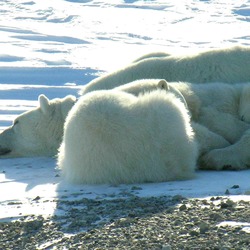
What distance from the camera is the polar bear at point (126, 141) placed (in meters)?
5.75

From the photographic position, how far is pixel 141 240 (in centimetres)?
404

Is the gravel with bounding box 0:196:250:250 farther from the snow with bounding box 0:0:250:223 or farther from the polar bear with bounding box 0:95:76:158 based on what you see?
the polar bear with bounding box 0:95:76:158

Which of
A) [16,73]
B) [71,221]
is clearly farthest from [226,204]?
[16,73]

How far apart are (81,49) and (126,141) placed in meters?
10.3

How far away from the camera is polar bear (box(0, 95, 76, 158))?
305 inches

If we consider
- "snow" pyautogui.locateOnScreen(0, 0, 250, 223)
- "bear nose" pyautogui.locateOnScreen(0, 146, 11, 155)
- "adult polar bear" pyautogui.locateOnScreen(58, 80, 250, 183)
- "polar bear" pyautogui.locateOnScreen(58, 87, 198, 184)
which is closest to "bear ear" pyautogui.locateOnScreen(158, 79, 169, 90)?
"adult polar bear" pyautogui.locateOnScreen(58, 80, 250, 183)

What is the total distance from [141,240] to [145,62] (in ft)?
15.4

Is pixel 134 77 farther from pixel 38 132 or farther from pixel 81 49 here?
pixel 81 49

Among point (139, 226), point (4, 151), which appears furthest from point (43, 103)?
point (139, 226)

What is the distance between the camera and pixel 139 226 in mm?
4312

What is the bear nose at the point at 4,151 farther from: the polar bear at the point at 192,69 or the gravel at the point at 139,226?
the gravel at the point at 139,226

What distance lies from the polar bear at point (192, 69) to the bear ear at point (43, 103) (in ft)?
2.72

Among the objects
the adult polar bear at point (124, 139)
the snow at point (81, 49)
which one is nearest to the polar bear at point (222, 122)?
the snow at point (81, 49)

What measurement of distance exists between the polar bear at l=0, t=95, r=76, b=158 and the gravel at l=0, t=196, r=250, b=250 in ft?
8.99
